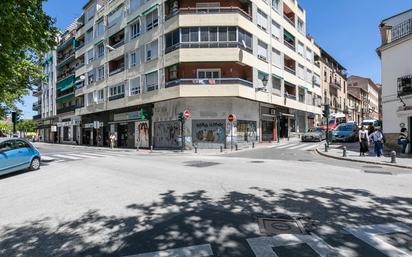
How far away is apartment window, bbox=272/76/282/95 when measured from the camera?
107 ft

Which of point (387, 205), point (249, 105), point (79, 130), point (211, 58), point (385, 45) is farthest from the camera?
point (79, 130)

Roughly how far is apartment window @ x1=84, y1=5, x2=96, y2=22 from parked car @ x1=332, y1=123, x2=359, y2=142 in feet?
108

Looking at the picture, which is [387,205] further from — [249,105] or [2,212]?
[249,105]

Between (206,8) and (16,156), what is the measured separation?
19.7 metres

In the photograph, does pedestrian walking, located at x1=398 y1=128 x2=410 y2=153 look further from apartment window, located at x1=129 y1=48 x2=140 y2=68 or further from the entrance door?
apartment window, located at x1=129 y1=48 x2=140 y2=68

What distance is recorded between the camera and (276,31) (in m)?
33.5

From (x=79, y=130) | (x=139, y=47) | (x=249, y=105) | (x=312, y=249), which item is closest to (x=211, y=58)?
(x=249, y=105)

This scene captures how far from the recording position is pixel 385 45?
62.8ft

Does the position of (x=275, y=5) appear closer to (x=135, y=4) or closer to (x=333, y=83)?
(x=135, y=4)

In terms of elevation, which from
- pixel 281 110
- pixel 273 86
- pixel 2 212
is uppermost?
pixel 273 86

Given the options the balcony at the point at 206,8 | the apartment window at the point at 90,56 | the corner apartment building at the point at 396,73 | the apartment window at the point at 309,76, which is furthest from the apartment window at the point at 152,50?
the apartment window at the point at 309,76

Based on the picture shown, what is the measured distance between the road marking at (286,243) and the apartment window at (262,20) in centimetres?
2839

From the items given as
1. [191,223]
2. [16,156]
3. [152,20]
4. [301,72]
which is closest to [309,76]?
[301,72]

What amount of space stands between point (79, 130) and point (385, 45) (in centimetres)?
3967
